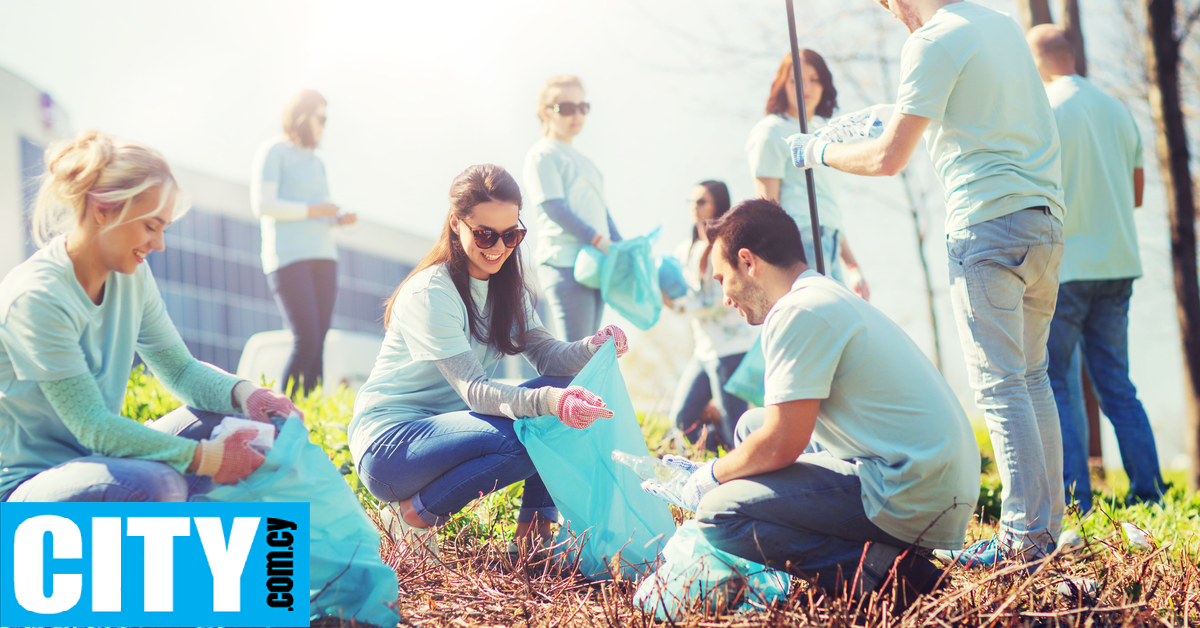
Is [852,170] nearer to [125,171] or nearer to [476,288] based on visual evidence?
[476,288]

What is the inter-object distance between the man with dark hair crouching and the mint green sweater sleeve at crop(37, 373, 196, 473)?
122cm

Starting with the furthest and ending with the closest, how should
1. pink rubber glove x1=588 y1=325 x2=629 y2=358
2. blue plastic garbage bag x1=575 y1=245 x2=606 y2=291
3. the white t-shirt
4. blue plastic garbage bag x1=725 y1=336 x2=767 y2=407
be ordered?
the white t-shirt < blue plastic garbage bag x1=575 y1=245 x2=606 y2=291 < blue plastic garbage bag x1=725 y1=336 x2=767 y2=407 < pink rubber glove x1=588 y1=325 x2=629 y2=358

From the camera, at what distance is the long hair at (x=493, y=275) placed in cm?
262

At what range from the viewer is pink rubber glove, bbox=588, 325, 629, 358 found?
2768mm

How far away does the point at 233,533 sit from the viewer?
1.88 meters

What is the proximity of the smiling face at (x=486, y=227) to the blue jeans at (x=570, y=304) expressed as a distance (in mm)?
1267

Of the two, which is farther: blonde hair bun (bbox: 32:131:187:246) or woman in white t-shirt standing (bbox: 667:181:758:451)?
woman in white t-shirt standing (bbox: 667:181:758:451)

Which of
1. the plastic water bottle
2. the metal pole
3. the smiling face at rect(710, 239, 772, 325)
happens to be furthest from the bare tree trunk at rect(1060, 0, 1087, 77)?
the plastic water bottle

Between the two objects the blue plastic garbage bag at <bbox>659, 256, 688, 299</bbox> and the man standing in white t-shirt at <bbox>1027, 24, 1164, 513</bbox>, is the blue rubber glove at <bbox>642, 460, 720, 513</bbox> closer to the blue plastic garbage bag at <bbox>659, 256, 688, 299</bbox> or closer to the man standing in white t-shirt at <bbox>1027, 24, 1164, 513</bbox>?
the man standing in white t-shirt at <bbox>1027, 24, 1164, 513</bbox>

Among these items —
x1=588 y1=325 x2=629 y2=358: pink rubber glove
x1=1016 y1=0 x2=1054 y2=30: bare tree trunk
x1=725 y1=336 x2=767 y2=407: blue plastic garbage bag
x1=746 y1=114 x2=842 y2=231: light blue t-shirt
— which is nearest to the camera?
x1=588 y1=325 x2=629 y2=358: pink rubber glove

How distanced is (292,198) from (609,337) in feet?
8.79

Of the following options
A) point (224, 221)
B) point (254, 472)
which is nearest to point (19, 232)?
point (224, 221)

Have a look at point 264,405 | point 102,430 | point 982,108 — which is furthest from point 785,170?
point 102,430

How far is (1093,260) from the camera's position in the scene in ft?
12.0
